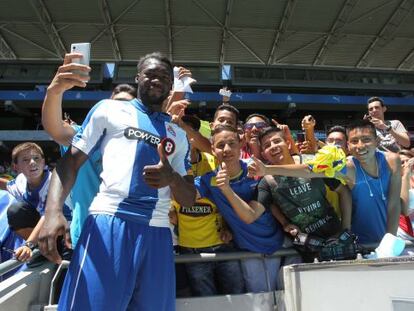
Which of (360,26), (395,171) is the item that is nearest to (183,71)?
(395,171)

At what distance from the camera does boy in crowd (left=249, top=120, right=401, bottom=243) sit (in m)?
2.46

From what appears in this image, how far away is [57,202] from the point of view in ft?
4.75

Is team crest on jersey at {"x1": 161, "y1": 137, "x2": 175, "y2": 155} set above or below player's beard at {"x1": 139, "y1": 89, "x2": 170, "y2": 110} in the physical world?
below

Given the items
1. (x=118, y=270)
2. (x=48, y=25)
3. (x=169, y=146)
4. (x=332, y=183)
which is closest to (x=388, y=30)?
(x=48, y=25)

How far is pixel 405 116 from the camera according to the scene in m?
22.7

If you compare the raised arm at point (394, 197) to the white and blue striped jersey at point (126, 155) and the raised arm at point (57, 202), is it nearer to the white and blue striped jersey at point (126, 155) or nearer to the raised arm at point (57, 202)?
the white and blue striped jersey at point (126, 155)

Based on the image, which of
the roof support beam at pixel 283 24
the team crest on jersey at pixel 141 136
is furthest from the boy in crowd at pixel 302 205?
the roof support beam at pixel 283 24

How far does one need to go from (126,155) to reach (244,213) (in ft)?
2.88

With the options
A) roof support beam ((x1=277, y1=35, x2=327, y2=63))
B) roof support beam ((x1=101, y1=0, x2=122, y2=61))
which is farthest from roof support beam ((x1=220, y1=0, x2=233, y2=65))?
roof support beam ((x1=101, y1=0, x2=122, y2=61))

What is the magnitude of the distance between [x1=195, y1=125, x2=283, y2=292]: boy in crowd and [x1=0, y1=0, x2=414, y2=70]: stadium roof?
14.2 m

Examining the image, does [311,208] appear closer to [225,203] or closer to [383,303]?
[225,203]

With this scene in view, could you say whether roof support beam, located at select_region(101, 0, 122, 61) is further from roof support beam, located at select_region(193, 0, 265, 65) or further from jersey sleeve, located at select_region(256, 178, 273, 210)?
jersey sleeve, located at select_region(256, 178, 273, 210)

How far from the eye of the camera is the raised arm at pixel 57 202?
133 cm

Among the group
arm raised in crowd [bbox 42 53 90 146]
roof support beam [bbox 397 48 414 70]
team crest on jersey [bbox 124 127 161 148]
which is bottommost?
team crest on jersey [bbox 124 127 161 148]
